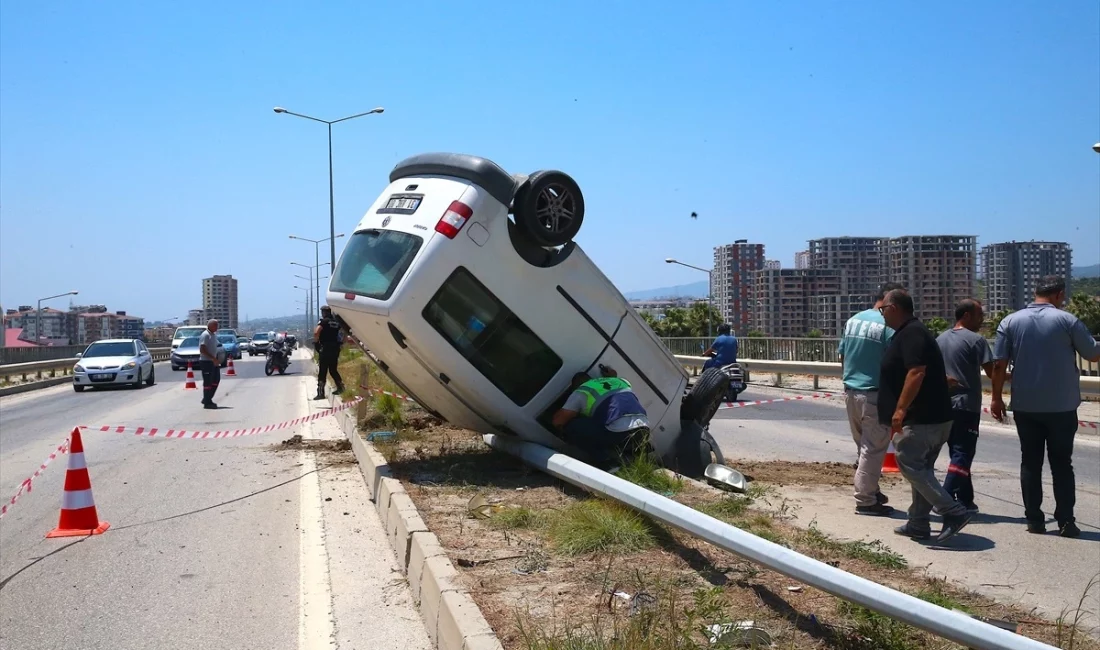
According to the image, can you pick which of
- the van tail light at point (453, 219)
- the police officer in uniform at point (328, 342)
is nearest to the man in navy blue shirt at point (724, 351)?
the police officer in uniform at point (328, 342)

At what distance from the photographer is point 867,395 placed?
736 cm

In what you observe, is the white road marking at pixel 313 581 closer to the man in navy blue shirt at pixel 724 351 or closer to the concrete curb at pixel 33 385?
the man in navy blue shirt at pixel 724 351

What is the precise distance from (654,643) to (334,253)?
36.4 metres

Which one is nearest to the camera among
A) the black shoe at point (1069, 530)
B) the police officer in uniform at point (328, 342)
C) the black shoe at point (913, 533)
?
the black shoe at point (913, 533)

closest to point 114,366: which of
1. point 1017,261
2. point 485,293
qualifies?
point 485,293

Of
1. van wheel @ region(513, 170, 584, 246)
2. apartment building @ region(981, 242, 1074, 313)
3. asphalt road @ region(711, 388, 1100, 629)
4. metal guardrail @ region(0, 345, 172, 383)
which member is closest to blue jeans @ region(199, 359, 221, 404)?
asphalt road @ region(711, 388, 1100, 629)

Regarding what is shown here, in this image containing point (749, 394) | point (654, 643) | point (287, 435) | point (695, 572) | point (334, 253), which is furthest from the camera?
point (334, 253)

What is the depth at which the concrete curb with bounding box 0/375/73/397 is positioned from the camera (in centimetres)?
2530

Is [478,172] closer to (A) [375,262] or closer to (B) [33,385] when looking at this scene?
(A) [375,262]

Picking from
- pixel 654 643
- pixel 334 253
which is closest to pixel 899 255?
pixel 334 253

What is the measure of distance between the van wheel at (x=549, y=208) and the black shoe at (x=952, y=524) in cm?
368

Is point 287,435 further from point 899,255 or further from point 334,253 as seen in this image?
point 899,255

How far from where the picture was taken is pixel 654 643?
3393mm

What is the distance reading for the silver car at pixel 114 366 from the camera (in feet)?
82.6
